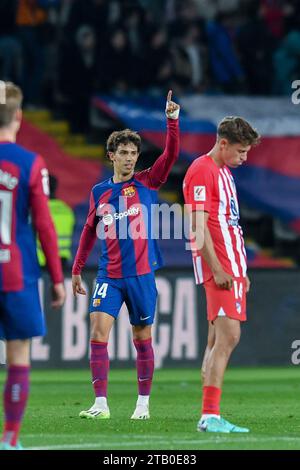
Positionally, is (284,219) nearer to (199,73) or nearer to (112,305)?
(199,73)

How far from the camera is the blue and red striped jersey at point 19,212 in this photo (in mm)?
7359

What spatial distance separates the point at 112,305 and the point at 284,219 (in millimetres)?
10102

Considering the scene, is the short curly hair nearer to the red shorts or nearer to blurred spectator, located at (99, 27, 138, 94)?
the red shorts

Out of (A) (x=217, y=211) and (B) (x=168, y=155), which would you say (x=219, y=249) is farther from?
(B) (x=168, y=155)

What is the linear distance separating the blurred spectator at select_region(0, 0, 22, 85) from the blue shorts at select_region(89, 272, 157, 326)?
436 inches

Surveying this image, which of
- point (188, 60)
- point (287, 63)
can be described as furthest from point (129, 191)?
point (287, 63)

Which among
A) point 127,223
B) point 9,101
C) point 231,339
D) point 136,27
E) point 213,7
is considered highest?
point 213,7

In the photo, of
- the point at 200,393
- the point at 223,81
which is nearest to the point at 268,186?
the point at 223,81

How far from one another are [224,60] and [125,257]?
40.5 feet

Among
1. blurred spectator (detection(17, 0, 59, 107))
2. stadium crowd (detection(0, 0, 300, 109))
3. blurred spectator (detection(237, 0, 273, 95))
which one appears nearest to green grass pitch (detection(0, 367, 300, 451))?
stadium crowd (detection(0, 0, 300, 109))

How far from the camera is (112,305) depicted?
10.1 m

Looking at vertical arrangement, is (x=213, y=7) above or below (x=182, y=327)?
above

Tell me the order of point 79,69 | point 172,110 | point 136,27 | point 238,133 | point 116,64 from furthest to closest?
point 136,27, point 116,64, point 79,69, point 172,110, point 238,133

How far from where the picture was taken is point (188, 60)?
21766mm
